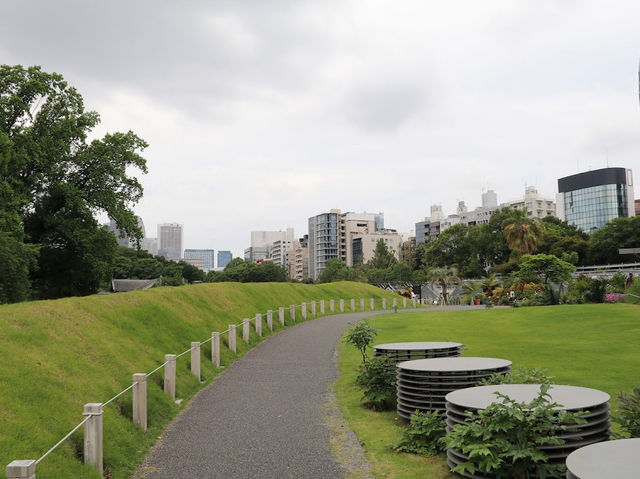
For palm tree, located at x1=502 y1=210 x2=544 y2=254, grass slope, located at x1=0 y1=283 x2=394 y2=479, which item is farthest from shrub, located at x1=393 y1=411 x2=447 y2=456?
palm tree, located at x1=502 y1=210 x2=544 y2=254

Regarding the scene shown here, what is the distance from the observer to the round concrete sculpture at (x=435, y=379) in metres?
8.14

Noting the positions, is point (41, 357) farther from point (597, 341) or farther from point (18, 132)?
point (18, 132)

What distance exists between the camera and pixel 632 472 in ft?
13.5

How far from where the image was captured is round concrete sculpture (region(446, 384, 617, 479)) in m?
5.60

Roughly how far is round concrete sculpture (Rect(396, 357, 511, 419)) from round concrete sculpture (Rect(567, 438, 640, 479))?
3253 millimetres

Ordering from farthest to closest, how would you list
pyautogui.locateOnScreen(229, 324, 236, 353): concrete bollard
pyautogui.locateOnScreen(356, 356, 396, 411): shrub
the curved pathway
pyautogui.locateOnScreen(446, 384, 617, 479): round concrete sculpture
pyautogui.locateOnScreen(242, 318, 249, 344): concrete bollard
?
pyautogui.locateOnScreen(242, 318, 249, 344): concrete bollard → pyautogui.locateOnScreen(229, 324, 236, 353): concrete bollard → pyautogui.locateOnScreen(356, 356, 396, 411): shrub → the curved pathway → pyautogui.locateOnScreen(446, 384, 617, 479): round concrete sculpture

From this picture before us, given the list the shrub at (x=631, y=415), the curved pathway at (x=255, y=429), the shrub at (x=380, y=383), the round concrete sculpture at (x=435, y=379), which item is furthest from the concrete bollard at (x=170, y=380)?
the shrub at (x=631, y=415)

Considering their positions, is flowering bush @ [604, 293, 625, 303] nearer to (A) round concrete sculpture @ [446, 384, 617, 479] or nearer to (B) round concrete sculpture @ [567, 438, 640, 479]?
(A) round concrete sculpture @ [446, 384, 617, 479]

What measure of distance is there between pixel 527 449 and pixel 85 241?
28991 millimetres

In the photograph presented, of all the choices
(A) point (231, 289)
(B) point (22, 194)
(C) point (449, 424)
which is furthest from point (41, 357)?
→ (B) point (22, 194)

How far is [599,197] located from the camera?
120750 mm

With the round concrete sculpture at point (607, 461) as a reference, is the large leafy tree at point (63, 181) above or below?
above

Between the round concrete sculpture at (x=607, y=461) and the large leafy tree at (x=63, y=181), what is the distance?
29084 mm

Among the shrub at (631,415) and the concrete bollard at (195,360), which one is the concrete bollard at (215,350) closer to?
the concrete bollard at (195,360)
